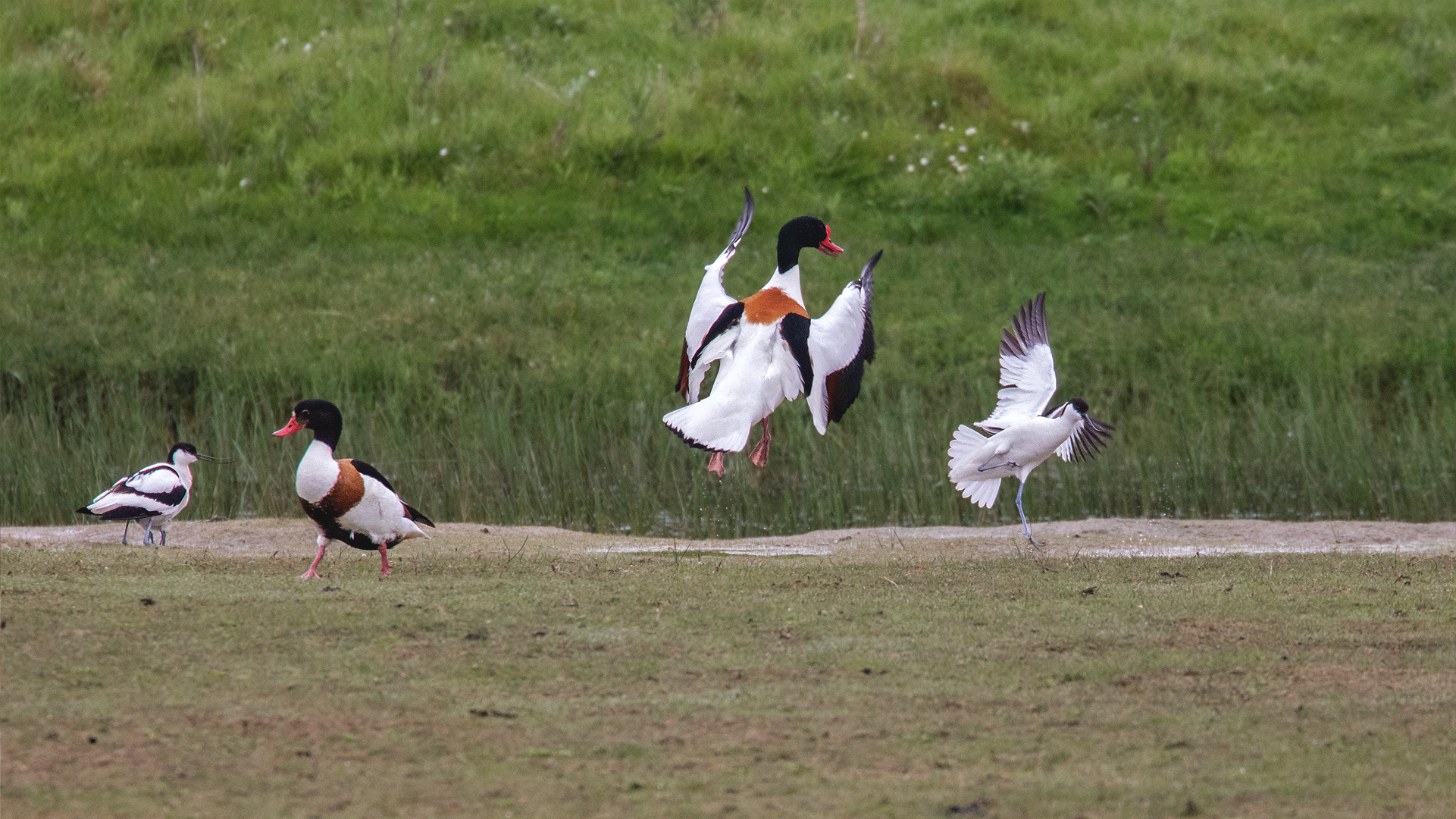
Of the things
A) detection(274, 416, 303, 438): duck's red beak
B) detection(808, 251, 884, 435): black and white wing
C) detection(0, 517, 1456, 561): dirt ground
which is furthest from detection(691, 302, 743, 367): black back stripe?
detection(274, 416, 303, 438): duck's red beak

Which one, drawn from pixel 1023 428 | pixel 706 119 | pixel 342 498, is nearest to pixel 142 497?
pixel 342 498

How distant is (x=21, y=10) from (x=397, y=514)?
59.3ft

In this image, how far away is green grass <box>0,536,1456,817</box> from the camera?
10.9ft

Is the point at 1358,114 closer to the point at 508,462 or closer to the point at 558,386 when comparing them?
the point at 558,386

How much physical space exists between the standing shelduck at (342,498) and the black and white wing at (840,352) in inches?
83.9

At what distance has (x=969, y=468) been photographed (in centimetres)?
763

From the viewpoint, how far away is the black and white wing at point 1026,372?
762 cm

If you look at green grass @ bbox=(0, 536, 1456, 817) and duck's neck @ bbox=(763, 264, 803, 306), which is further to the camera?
duck's neck @ bbox=(763, 264, 803, 306)

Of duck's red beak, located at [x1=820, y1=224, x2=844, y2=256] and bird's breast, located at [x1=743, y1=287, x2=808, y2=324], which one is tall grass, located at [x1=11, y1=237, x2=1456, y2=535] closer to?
duck's red beak, located at [x1=820, y1=224, x2=844, y2=256]

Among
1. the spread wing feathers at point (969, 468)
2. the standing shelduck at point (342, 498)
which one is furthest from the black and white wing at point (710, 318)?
the standing shelduck at point (342, 498)

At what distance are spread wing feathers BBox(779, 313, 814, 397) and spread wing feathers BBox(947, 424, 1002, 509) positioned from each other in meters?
0.77

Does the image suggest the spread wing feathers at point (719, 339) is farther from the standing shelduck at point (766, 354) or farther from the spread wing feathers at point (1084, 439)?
the spread wing feathers at point (1084, 439)

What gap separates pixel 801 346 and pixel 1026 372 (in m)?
1.26

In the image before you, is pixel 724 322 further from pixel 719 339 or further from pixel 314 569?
pixel 314 569
